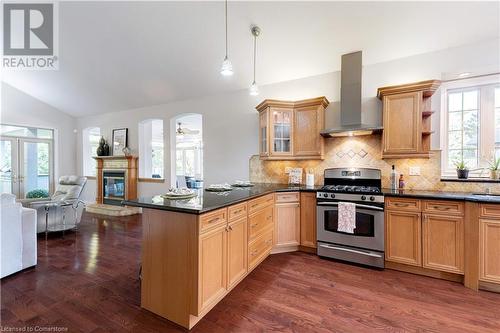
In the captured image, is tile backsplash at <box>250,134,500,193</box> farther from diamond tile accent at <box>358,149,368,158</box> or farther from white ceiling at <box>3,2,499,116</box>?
white ceiling at <box>3,2,499,116</box>

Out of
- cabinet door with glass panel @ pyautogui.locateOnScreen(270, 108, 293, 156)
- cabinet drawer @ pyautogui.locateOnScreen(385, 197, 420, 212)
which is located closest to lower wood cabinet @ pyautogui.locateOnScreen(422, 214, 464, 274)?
cabinet drawer @ pyautogui.locateOnScreen(385, 197, 420, 212)

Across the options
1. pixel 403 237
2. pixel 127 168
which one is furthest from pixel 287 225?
pixel 127 168

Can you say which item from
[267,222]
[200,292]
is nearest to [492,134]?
[267,222]

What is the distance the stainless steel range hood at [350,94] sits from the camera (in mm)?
3209

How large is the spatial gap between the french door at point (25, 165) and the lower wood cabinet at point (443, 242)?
7.46m

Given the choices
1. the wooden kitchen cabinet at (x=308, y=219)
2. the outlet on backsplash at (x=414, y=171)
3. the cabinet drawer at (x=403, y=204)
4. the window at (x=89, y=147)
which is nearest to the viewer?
the cabinet drawer at (x=403, y=204)

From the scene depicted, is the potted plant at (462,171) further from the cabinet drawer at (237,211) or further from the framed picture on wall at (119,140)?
the framed picture on wall at (119,140)

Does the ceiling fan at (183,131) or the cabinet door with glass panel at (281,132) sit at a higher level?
the ceiling fan at (183,131)

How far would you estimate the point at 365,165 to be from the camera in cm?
338

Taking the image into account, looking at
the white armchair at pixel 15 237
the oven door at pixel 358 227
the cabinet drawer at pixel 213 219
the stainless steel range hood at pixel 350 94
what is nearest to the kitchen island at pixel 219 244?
the cabinet drawer at pixel 213 219

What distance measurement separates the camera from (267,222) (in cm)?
292

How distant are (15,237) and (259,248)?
2.75 metres

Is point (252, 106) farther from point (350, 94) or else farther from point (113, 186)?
point (113, 186)

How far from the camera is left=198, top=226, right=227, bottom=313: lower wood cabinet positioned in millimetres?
1738
